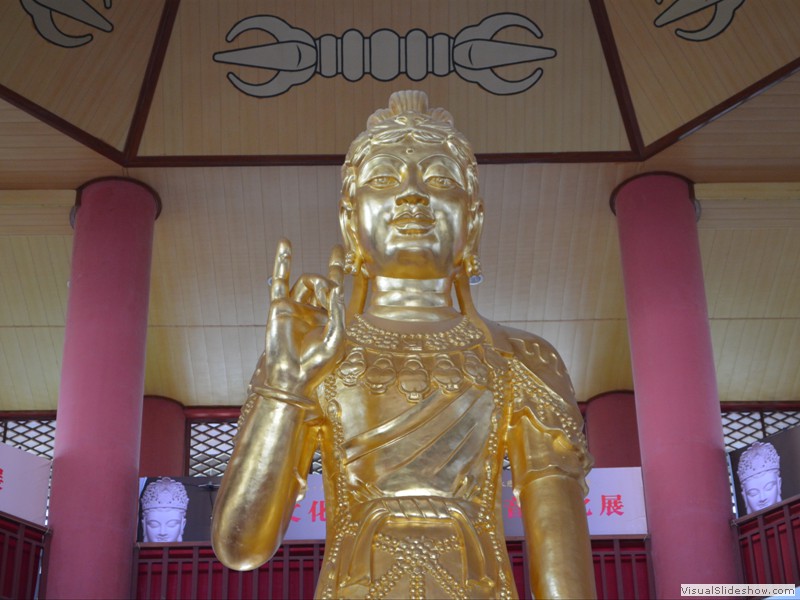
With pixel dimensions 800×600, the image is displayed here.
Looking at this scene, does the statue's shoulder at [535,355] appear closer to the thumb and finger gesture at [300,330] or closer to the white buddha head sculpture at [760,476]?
the thumb and finger gesture at [300,330]

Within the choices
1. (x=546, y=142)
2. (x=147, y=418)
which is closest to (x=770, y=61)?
(x=546, y=142)

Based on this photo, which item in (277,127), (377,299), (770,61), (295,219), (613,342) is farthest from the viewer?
(613,342)

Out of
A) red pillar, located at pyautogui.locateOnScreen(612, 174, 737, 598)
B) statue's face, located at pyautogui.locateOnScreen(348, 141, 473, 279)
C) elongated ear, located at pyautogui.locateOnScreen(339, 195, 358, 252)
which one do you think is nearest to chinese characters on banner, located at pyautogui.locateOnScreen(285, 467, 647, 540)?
red pillar, located at pyautogui.locateOnScreen(612, 174, 737, 598)

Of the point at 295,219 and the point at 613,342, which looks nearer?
the point at 295,219

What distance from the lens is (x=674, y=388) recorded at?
27.6 feet

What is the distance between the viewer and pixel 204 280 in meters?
10.9

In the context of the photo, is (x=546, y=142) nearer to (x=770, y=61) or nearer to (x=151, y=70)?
(x=770, y=61)

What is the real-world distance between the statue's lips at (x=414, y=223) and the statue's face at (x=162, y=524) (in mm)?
6680

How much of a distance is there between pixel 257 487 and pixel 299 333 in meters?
0.41

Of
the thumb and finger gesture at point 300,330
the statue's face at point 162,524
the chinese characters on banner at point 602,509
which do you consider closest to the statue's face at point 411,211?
the thumb and finger gesture at point 300,330

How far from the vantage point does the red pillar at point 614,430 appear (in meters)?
12.1

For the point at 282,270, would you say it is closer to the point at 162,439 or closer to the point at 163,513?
the point at 163,513

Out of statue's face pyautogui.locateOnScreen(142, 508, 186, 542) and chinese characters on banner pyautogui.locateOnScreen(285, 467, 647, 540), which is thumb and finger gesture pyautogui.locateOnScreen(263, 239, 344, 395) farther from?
statue's face pyautogui.locateOnScreen(142, 508, 186, 542)

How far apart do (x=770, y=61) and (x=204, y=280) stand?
521 centimetres
